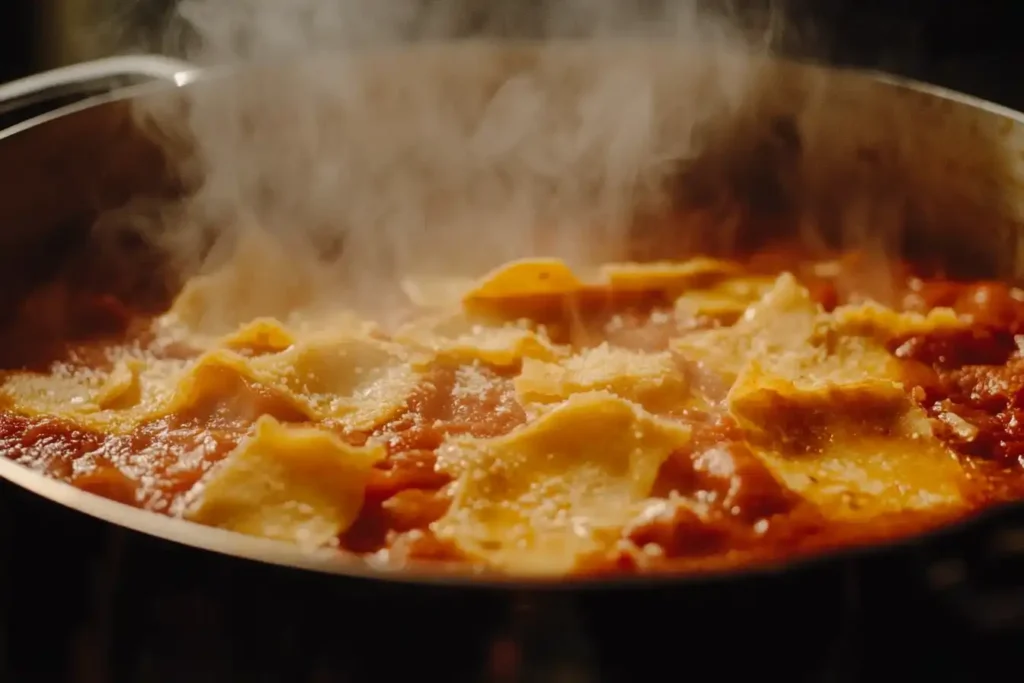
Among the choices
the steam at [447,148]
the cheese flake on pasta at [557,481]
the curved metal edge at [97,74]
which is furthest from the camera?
the steam at [447,148]

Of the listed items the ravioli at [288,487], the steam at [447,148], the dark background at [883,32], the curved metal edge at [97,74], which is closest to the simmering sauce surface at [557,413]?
the ravioli at [288,487]

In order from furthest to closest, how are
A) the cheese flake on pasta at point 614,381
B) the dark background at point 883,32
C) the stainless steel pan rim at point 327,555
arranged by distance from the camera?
the dark background at point 883,32 < the cheese flake on pasta at point 614,381 < the stainless steel pan rim at point 327,555

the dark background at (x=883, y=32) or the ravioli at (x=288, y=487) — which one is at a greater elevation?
Answer: the dark background at (x=883, y=32)

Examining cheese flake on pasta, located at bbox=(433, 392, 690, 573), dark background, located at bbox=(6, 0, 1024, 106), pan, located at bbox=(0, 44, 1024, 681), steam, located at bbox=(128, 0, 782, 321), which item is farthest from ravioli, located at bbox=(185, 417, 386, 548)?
dark background, located at bbox=(6, 0, 1024, 106)

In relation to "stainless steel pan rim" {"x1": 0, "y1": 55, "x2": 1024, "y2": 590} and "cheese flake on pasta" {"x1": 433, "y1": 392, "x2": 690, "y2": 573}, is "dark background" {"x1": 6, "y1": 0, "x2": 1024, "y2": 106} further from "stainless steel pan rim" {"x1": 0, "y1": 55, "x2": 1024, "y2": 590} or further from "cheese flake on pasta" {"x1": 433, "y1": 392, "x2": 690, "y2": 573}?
"stainless steel pan rim" {"x1": 0, "y1": 55, "x2": 1024, "y2": 590}

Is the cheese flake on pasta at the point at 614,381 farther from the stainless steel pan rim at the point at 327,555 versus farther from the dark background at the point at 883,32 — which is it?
the dark background at the point at 883,32

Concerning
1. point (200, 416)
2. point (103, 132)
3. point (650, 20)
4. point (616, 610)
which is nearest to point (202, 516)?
point (200, 416)
